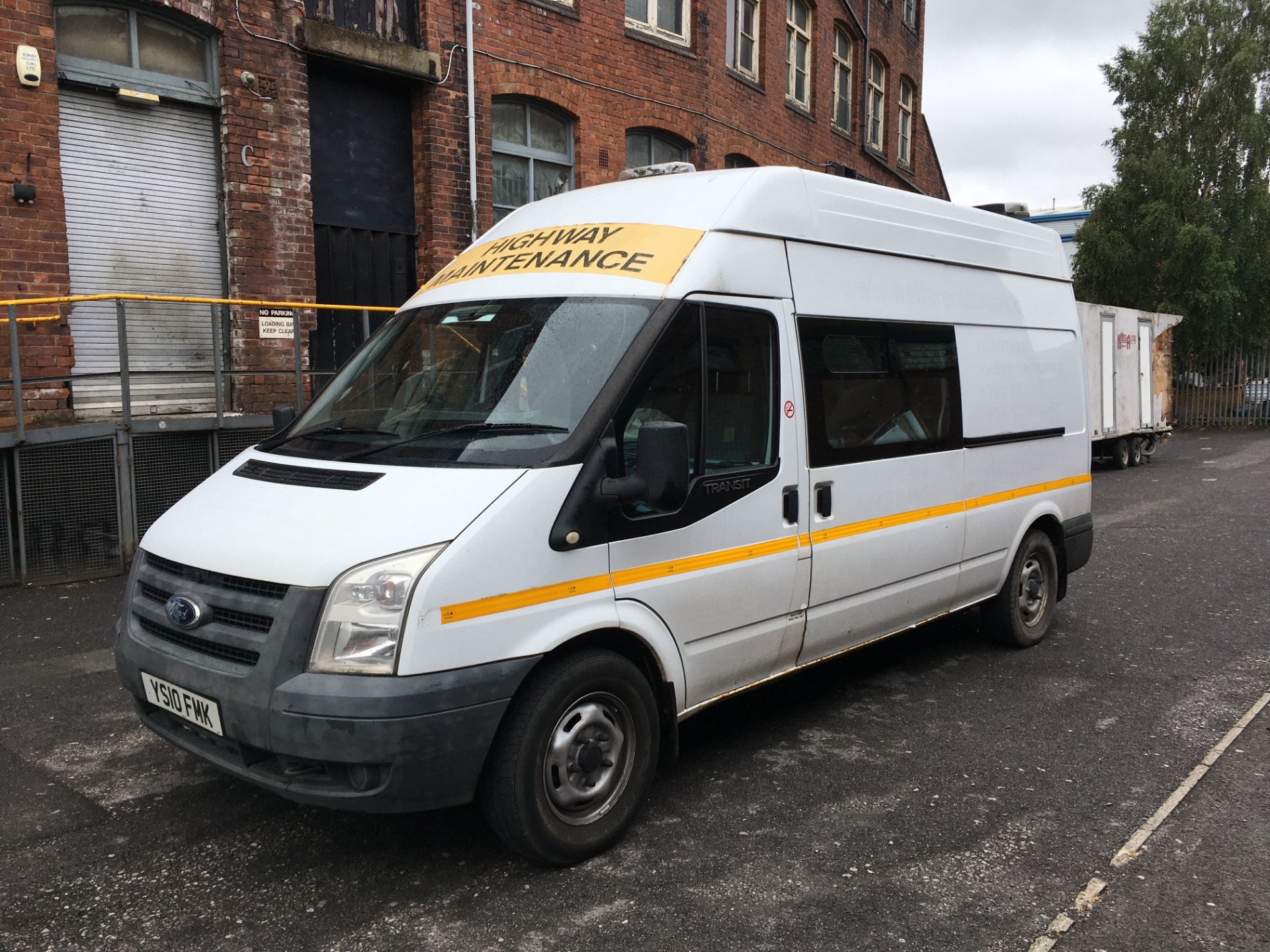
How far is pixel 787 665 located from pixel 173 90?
844 cm

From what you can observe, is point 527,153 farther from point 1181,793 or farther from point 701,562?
point 1181,793

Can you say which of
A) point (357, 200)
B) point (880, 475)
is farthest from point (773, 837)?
point (357, 200)

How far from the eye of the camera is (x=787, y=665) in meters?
4.54

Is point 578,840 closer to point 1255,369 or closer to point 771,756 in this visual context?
point 771,756

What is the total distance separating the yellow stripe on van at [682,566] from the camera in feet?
10.7

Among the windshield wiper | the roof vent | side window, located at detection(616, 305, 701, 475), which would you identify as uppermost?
the roof vent

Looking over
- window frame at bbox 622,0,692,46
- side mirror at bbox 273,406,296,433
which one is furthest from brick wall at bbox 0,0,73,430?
window frame at bbox 622,0,692,46

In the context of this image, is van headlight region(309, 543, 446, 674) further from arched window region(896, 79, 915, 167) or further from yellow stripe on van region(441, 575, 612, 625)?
arched window region(896, 79, 915, 167)

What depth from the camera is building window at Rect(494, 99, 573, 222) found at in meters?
12.8

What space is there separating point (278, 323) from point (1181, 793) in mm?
8578

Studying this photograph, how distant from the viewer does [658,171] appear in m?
4.92

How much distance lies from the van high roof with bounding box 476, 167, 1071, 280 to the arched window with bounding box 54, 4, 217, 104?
20.6 ft

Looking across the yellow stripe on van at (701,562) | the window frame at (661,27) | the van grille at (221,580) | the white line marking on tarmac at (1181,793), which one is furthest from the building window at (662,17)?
the van grille at (221,580)

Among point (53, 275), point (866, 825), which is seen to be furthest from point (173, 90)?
point (866, 825)
